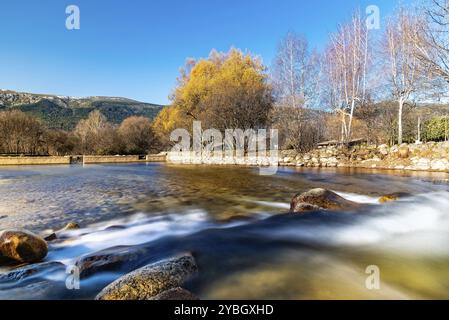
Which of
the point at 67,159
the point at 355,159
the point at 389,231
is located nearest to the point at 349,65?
the point at 355,159

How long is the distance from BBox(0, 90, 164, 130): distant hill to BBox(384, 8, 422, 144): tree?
8457 centimetres

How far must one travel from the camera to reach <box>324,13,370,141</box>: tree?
20625 millimetres

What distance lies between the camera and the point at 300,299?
96.8 inches

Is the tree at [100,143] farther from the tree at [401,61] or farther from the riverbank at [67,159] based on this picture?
the tree at [401,61]

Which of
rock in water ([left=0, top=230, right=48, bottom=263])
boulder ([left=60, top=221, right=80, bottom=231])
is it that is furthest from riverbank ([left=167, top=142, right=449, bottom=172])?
rock in water ([left=0, top=230, right=48, bottom=263])

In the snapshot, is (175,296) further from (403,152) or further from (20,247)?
(403,152)

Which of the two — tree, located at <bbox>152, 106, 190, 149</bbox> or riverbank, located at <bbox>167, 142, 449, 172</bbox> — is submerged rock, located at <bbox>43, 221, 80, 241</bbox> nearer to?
riverbank, located at <bbox>167, 142, 449, 172</bbox>

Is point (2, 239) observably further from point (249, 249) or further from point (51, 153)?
point (51, 153)

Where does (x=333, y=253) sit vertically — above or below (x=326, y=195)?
below

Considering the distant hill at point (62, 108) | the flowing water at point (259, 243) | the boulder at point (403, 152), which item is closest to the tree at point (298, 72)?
the boulder at point (403, 152)

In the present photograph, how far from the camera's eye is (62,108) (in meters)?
104

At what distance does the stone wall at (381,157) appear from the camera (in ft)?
48.2
